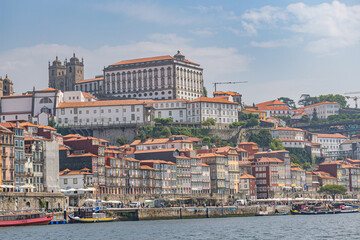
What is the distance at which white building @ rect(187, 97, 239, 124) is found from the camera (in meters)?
180

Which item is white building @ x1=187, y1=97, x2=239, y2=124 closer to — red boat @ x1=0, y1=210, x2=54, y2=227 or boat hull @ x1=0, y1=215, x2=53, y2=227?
boat hull @ x1=0, y1=215, x2=53, y2=227

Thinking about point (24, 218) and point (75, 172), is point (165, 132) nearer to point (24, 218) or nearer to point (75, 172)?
point (75, 172)

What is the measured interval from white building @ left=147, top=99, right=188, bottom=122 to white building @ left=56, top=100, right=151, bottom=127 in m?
7.81

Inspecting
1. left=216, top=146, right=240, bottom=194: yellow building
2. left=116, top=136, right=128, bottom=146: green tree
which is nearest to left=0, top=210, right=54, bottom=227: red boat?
left=216, top=146, right=240, bottom=194: yellow building

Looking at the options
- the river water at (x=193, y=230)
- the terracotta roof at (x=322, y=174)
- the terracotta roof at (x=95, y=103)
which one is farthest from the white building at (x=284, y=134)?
the river water at (x=193, y=230)

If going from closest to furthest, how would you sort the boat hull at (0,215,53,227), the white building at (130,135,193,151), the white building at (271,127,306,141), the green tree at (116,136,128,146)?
the boat hull at (0,215,53,227) → the white building at (130,135,193,151) → the green tree at (116,136,128,146) → the white building at (271,127,306,141)

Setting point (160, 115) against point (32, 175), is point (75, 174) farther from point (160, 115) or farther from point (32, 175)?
point (160, 115)

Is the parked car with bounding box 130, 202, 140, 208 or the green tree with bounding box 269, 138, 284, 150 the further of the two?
the green tree with bounding box 269, 138, 284, 150

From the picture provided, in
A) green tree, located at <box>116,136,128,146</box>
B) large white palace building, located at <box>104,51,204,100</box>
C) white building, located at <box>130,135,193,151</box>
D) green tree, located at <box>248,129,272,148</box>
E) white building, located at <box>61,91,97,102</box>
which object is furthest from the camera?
large white palace building, located at <box>104,51,204,100</box>

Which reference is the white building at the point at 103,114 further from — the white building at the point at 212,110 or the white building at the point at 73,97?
the white building at the point at 212,110

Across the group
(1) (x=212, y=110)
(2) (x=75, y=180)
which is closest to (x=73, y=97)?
(1) (x=212, y=110)

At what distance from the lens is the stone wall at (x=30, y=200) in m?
91.9

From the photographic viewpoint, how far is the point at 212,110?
183m

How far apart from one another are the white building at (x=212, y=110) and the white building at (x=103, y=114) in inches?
480
